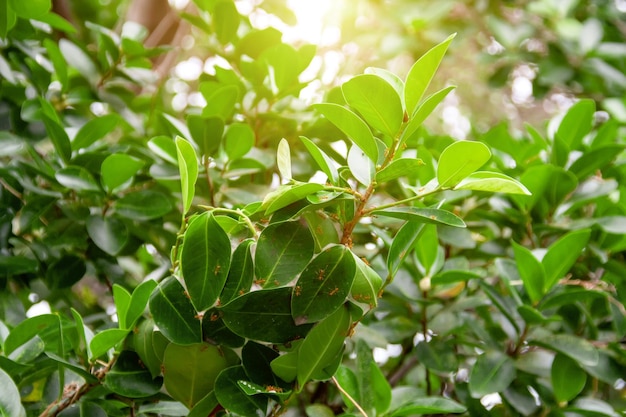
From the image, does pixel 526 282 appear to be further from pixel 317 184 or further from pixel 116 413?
pixel 116 413

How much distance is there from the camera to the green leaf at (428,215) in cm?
51

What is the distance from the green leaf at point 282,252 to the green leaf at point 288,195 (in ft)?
0.06

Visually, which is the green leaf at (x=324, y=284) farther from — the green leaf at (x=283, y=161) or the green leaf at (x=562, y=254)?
the green leaf at (x=562, y=254)

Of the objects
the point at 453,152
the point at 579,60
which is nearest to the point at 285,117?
the point at 453,152

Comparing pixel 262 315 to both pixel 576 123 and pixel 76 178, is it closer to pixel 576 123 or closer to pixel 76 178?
pixel 76 178

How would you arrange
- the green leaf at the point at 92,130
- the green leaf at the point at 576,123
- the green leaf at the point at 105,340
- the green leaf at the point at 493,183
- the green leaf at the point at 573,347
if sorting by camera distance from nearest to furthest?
the green leaf at the point at 493,183 → the green leaf at the point at 105,340 → the green leaf at the point at 573,347 → the green leaf at the point at 92,130 → the green leaf at the point at 576,123

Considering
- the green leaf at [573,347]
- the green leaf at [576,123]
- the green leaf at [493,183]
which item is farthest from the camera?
the green leaf at [576,123]

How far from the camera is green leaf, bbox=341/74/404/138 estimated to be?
1.72ft

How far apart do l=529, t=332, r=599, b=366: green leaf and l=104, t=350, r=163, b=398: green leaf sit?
1.65ft

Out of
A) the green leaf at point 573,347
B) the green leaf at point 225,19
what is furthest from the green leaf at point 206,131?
the green leaf at point 573,347

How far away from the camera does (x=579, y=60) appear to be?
1.63 m

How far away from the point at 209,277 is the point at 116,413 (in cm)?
26

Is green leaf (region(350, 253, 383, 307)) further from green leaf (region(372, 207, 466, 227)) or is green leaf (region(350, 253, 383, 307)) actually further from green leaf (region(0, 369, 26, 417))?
green leaf (region(0, 369, 26, 417))

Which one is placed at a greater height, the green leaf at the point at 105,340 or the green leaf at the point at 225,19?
the green leaf at the point at 225,19
